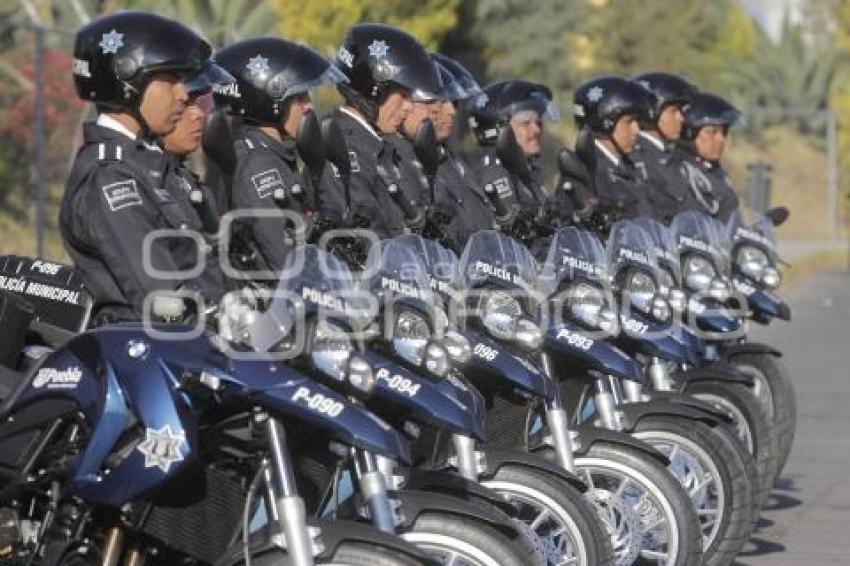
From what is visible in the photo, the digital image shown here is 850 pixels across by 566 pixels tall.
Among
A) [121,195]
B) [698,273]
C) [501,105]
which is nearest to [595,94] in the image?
[501,105]

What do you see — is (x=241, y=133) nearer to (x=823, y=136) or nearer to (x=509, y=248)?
(x=509, y=248)

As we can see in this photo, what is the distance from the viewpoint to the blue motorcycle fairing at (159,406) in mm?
5855

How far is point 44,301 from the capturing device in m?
7.38

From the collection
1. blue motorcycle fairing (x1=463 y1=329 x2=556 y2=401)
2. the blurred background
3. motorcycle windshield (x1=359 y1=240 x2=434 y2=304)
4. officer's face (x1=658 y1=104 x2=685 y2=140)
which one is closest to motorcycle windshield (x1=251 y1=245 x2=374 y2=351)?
motorcycle windshield (x1=359 y1=240 x2=434 y2=304)

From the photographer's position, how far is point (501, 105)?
10930 mm

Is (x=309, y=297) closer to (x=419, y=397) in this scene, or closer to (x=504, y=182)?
(x=419, y=397)

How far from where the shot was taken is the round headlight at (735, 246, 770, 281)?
41.0ft

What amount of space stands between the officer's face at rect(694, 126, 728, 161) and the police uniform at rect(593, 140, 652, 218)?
125 centimetres

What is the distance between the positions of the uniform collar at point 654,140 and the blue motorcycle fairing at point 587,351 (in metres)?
4.58

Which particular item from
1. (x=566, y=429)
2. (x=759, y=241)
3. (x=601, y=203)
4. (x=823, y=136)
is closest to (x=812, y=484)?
(x=759, y=241)

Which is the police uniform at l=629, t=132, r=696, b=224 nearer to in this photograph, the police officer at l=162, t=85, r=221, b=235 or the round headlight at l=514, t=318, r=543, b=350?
the round headlight at l=514, t=318, r=543, b=350

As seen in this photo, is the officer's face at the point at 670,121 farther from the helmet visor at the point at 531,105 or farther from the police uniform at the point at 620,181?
the helmet visor at the point at 531,105

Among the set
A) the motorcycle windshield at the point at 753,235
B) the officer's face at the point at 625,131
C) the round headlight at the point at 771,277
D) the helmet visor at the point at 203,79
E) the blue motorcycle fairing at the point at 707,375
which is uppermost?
the helmet visor at the point at 203,79

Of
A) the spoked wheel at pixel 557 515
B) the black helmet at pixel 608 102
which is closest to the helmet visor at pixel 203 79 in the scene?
the spoked wheel at pixel 557 515
